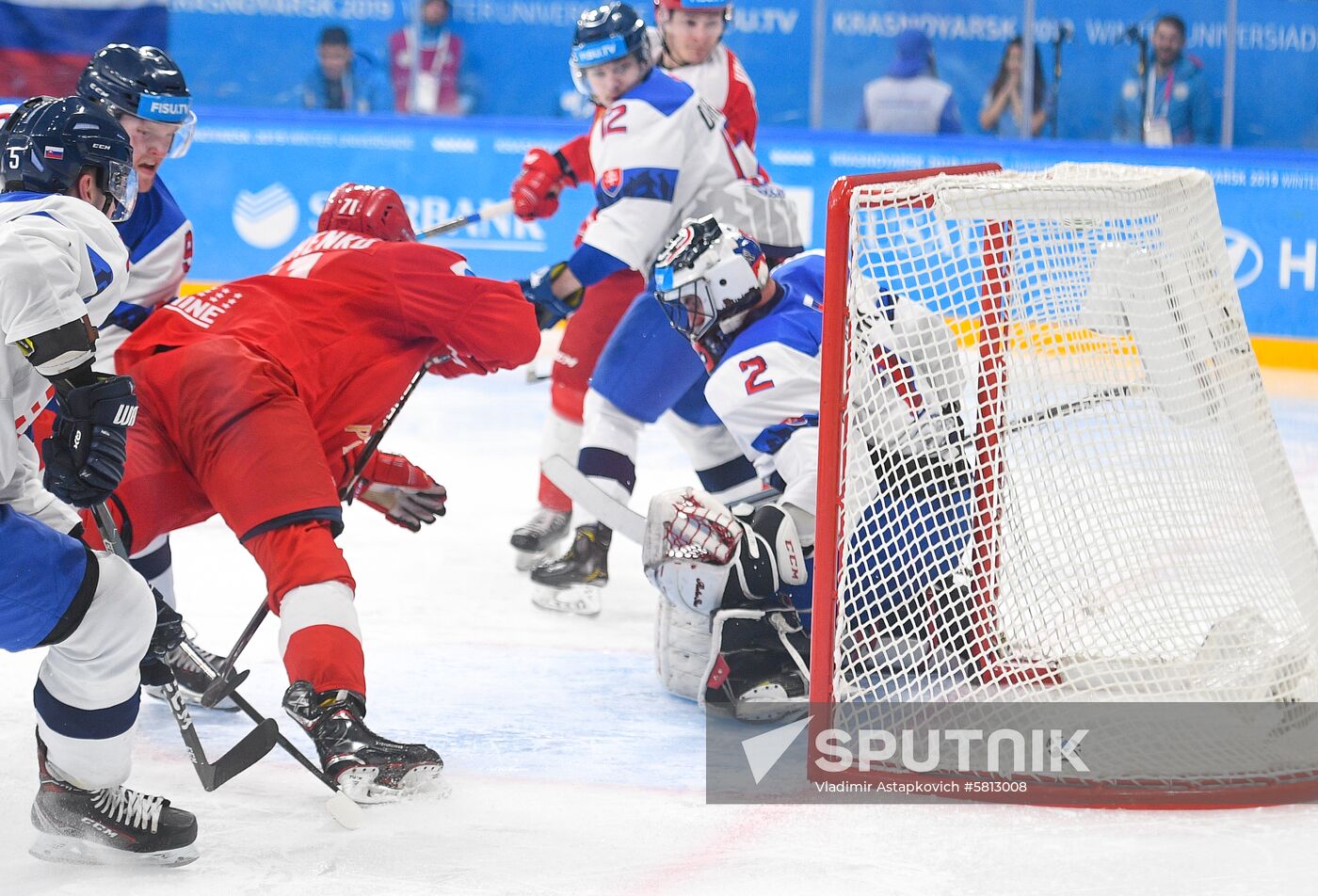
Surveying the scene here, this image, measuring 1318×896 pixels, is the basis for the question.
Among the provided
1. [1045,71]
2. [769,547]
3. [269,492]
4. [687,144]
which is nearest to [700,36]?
[687,144]

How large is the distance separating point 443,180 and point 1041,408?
4.60 m

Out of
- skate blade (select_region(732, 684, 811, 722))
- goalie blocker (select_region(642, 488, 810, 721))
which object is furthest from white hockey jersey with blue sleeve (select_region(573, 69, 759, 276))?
skate blade (select_region(732, 684, 811, 722))

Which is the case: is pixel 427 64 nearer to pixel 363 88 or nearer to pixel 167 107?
pixel 363 88

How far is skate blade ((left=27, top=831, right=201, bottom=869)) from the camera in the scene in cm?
230

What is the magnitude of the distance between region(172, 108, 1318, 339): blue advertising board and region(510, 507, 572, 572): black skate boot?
2879mm

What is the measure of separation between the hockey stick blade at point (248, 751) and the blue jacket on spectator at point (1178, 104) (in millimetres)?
5865

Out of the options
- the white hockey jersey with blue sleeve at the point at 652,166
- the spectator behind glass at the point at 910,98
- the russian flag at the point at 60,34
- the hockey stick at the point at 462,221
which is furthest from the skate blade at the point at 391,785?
the russian flag at the point at 60,34

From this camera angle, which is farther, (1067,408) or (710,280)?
(710,280)

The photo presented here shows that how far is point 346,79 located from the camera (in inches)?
310

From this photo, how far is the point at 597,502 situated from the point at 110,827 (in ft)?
4.22

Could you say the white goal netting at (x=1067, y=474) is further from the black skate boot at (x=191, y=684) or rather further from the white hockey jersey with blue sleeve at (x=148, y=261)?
the white hockey jersey with blue sleeve at (x=148, y=261)

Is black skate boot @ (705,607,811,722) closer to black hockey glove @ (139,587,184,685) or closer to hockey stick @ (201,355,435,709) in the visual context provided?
hockey stick @ (201,355,435,709)

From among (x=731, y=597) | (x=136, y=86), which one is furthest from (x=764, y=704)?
(x=136, y=86)

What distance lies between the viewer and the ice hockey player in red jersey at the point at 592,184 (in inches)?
163
